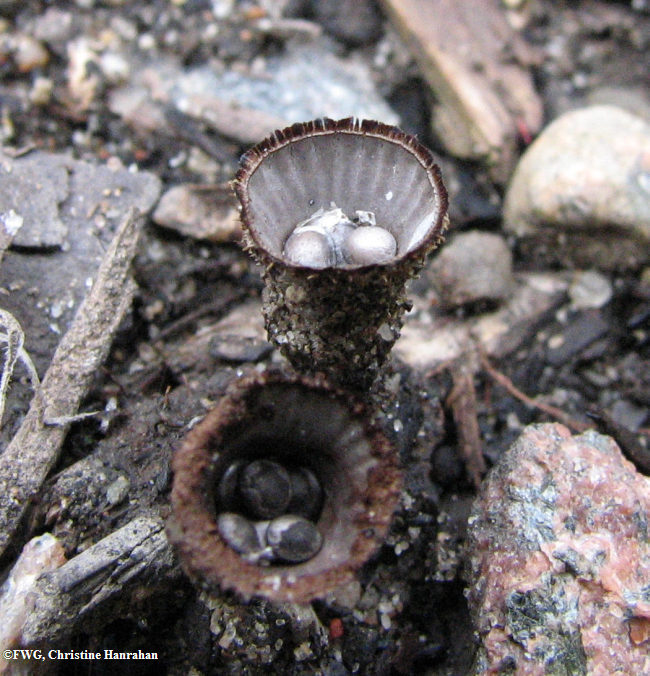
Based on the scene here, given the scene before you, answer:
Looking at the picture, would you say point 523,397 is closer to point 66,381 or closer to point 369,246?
point 369,246

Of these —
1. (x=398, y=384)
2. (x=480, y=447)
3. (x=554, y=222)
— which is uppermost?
(x=554, y=222)

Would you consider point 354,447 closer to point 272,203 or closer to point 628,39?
point 272,203

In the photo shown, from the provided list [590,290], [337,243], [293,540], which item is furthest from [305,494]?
[590,290]

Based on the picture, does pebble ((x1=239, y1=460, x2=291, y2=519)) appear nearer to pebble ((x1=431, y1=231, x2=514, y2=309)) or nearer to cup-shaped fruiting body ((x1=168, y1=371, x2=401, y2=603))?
cup-shaped fruiting body ((x1=168, y1=371, x2=401, y2=603))

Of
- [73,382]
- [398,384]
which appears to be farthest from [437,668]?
[73,382]

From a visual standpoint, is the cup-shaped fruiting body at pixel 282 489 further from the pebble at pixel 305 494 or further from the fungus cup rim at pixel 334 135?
the fungus cup rim at pixel 334 135
